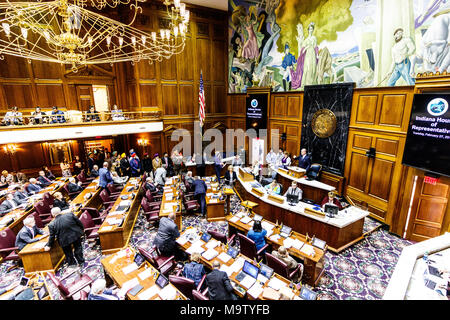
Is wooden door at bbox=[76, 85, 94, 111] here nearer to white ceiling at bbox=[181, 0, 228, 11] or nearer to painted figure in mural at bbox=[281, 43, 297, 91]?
white ceiling at bbox=[181, 0, 228, 11]

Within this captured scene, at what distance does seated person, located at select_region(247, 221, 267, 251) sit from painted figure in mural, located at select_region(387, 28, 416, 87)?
614cm

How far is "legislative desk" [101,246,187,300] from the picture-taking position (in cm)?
371

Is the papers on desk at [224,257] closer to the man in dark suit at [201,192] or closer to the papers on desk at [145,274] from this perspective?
the papers on desk at [145,274]

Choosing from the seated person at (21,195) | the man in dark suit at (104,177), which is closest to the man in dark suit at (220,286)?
the man in dark suit at (104,177)

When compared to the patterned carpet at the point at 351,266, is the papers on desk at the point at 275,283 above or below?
above

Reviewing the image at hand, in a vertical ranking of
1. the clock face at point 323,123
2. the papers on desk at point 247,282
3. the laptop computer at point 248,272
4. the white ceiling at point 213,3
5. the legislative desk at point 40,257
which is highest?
the white ceiling at point 213,3

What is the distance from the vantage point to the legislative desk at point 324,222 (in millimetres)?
5867

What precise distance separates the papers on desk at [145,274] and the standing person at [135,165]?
284 inches

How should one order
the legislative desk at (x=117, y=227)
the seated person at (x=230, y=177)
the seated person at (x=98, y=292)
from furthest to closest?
the seated person at (x=230, y=177) < the legislative desk at (x=117, y=227) < the seated person at (x=98, y=292)

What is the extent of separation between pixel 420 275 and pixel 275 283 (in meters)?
2.25

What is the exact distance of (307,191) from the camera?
28.3 ft

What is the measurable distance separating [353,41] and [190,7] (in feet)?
30.0

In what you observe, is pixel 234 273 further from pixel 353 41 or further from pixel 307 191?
pixel 353 41
